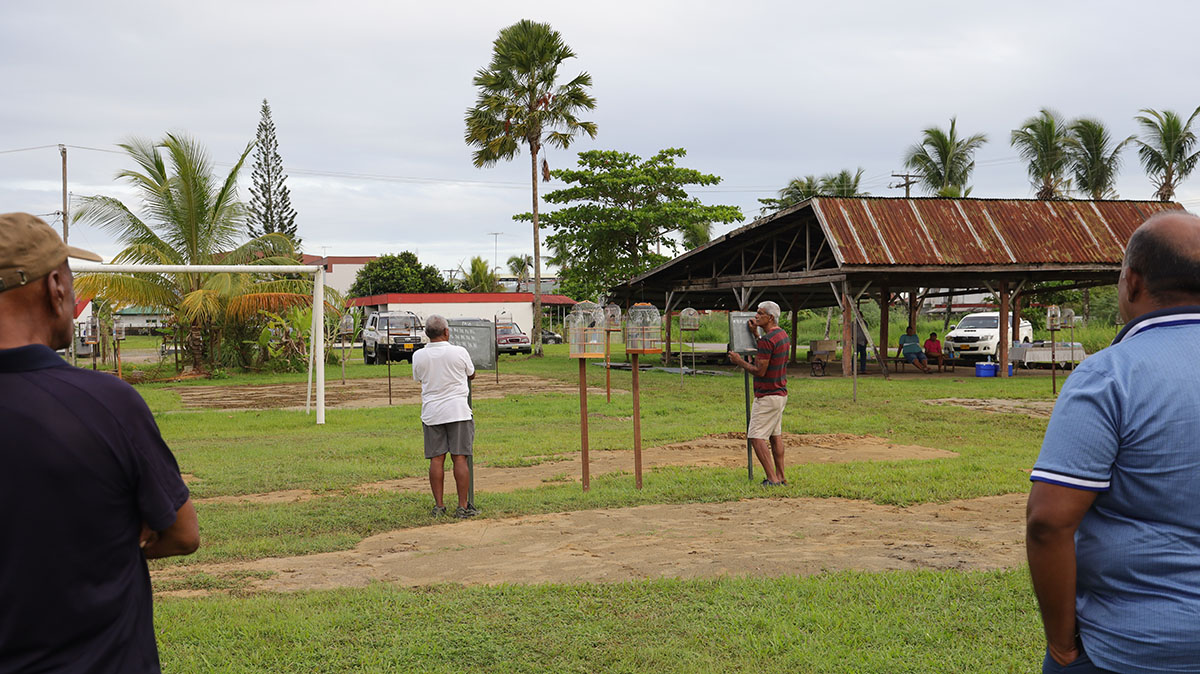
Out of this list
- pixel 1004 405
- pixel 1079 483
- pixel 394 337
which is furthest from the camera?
pixel 394 337

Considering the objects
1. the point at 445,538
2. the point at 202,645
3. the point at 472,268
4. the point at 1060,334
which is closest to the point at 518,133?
the point at 1060,334

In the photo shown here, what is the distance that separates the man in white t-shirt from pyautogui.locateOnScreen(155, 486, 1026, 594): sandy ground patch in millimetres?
456

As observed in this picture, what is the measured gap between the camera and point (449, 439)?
26.2 feet

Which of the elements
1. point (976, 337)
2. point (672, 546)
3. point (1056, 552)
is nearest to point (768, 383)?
point (672, 546)

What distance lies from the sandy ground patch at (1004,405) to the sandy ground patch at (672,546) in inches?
329

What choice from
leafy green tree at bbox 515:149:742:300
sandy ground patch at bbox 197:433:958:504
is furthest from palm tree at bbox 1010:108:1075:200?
sandy ground patch at bbox 197:433:958:504

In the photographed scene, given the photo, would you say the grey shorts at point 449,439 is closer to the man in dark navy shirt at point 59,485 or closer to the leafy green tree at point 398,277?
the man in dark navy shirt at point 59,485

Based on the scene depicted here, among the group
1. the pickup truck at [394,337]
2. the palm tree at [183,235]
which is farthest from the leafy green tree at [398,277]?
the palm tree at [183,235]

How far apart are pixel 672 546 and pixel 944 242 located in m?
18.5

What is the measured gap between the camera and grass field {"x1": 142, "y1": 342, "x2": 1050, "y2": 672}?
178 inches

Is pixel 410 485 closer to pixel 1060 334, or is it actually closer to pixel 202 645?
pixel 202 645

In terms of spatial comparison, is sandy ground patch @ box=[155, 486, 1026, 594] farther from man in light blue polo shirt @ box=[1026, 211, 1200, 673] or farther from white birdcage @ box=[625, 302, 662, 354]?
man in light blue polo shirt @ box=[1026, 211, 1200, 673]

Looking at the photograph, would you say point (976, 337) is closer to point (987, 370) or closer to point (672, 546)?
point (987, 370)

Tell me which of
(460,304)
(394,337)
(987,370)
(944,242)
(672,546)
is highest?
(944,242)
